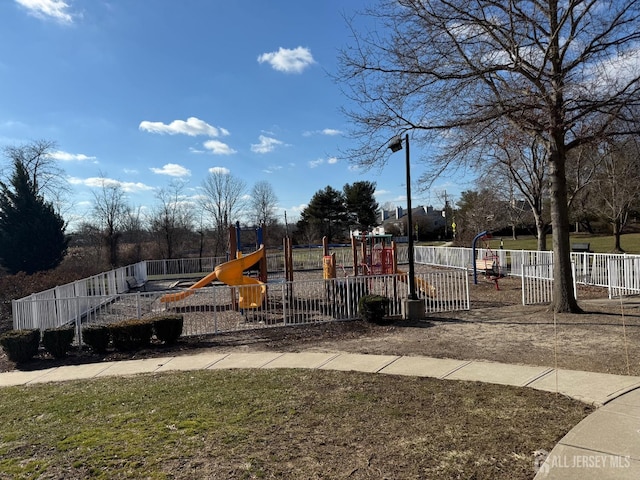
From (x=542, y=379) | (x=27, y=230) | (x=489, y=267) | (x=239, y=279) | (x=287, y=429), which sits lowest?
(x=542, y=379)

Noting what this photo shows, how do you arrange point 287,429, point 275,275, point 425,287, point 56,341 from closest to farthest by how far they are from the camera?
point 287,429 < point 56,341 < point 425,287 < point 275,275

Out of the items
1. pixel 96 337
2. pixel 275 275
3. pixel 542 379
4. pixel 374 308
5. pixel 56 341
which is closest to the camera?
pixel 542 379

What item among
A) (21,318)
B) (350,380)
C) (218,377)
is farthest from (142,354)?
(350,380)

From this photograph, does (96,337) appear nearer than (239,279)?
Yes

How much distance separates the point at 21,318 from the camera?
392 inches

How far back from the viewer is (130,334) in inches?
357

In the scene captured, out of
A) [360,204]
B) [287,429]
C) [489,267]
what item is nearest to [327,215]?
[360,204]

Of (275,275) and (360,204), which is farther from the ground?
(360,204)

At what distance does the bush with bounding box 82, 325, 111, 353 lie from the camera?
351 inches

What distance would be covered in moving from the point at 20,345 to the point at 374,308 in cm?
761

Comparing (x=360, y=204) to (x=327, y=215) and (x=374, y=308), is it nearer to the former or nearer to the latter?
(x=327, y=215)

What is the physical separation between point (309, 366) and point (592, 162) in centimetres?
2119

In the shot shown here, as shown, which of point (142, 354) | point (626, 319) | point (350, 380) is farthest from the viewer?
point (626, 319)

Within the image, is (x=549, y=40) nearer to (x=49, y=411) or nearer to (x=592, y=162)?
(x=49, y=411)
